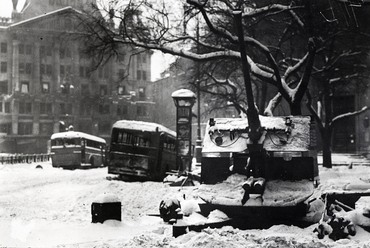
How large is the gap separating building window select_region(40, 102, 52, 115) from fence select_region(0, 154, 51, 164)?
66.5ft

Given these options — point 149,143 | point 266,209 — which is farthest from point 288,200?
point 149,143

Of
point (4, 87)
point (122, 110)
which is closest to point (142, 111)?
point (122, 110)

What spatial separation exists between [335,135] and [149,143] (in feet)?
71.7

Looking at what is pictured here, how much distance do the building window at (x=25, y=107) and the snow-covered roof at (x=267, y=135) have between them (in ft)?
184

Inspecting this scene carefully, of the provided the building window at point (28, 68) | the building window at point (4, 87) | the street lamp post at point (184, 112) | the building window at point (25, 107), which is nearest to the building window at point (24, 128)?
the building window at point (25, 107)

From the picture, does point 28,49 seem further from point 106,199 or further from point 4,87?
point 106,199

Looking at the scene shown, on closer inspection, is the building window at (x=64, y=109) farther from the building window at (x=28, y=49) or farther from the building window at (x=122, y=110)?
the building window at (x=28, y=49)

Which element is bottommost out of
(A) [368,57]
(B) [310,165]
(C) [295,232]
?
(C) [295,232]

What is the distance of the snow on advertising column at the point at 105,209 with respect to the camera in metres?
10.8

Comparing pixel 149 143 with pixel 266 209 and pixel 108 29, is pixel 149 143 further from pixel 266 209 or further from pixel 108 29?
pixel 266 209

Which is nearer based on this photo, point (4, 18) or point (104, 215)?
point (104, 215)

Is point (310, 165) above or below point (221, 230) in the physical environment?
above

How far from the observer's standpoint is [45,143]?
63906 mm

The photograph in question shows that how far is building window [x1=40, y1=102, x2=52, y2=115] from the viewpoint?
6562 cm
